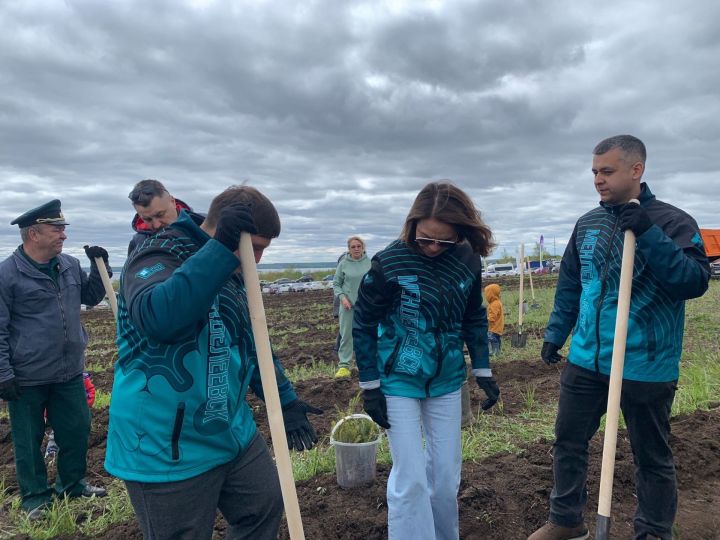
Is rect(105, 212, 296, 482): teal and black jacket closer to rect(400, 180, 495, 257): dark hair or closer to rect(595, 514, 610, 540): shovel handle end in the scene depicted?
rect(400, 180, 495, 257): dark hair

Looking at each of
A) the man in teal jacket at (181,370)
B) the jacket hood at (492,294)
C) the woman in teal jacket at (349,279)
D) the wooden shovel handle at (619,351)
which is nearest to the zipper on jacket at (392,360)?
the man in teal jacket at (181,370)

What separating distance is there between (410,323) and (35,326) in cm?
288

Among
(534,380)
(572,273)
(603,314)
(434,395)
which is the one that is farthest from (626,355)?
(534,380)

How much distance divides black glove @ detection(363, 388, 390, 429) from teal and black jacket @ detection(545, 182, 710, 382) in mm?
1108

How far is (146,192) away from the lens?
13.1 ft

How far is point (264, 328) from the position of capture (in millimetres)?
2121

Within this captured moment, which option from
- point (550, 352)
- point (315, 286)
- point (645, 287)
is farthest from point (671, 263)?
point (315, 286)

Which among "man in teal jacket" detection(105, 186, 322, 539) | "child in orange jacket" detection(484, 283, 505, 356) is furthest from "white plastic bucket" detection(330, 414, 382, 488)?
"child in orange jacket" detection(484, 283, 505, 356)

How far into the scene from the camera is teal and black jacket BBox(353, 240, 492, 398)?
2717 millimetres

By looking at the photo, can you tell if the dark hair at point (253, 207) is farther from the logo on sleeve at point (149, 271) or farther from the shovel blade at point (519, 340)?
the shovel blade at point (519, 340)

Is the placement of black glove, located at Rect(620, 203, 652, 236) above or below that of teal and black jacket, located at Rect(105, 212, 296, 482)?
above

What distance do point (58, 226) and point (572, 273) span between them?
3.50 meters

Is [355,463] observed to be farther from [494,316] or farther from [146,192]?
[494,316]

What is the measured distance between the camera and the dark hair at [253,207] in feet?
6.79
